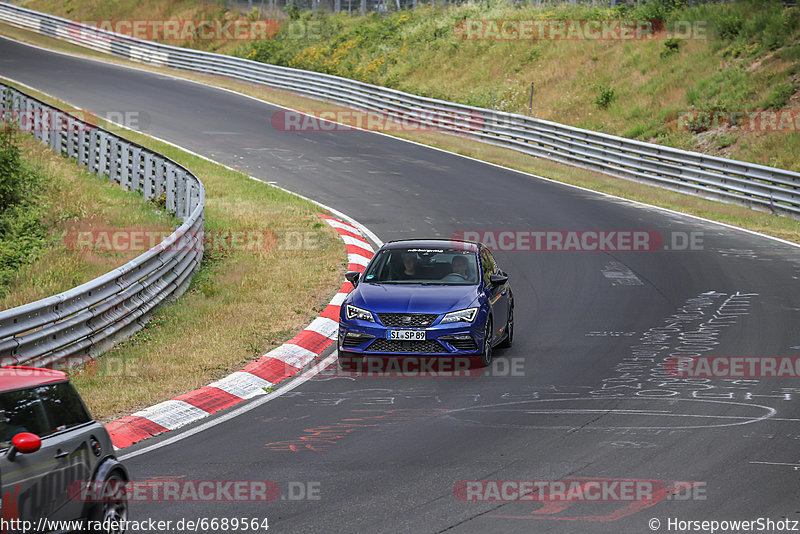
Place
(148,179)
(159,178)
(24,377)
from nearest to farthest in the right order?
(24,377) → (159,178) → (148,179)

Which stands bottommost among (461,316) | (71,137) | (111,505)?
(111,505)

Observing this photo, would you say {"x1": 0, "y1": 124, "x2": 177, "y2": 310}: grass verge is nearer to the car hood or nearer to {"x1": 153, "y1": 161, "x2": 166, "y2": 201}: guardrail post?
{"x1": 153, "y1": 161, "x2": 166, "y2": 201}: guardrail post

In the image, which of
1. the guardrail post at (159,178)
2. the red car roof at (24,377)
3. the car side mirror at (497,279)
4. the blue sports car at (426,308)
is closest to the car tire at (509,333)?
the blue sports car at (426,308)

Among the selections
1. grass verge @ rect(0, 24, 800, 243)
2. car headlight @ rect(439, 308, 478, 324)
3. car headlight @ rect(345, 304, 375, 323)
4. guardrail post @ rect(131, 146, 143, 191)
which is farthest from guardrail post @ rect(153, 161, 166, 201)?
grass verge @ rect(0, 24, 800, 243)

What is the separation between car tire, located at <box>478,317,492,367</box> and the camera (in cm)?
1228

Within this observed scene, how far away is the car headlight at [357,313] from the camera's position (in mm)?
12234

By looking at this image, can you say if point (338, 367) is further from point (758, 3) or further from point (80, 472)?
point (758, 3)

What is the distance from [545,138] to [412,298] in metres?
21.1

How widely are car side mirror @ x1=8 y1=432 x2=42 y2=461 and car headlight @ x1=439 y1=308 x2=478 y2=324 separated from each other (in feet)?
22.5

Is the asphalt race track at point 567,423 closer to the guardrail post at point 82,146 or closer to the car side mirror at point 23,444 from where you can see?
the car side mirror at point 23,444

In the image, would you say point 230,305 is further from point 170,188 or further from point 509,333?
point 170,188

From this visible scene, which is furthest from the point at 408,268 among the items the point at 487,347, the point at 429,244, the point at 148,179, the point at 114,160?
the point at 114,160

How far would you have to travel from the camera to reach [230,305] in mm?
15141

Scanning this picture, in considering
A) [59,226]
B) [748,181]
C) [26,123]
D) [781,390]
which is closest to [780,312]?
[781,390]
